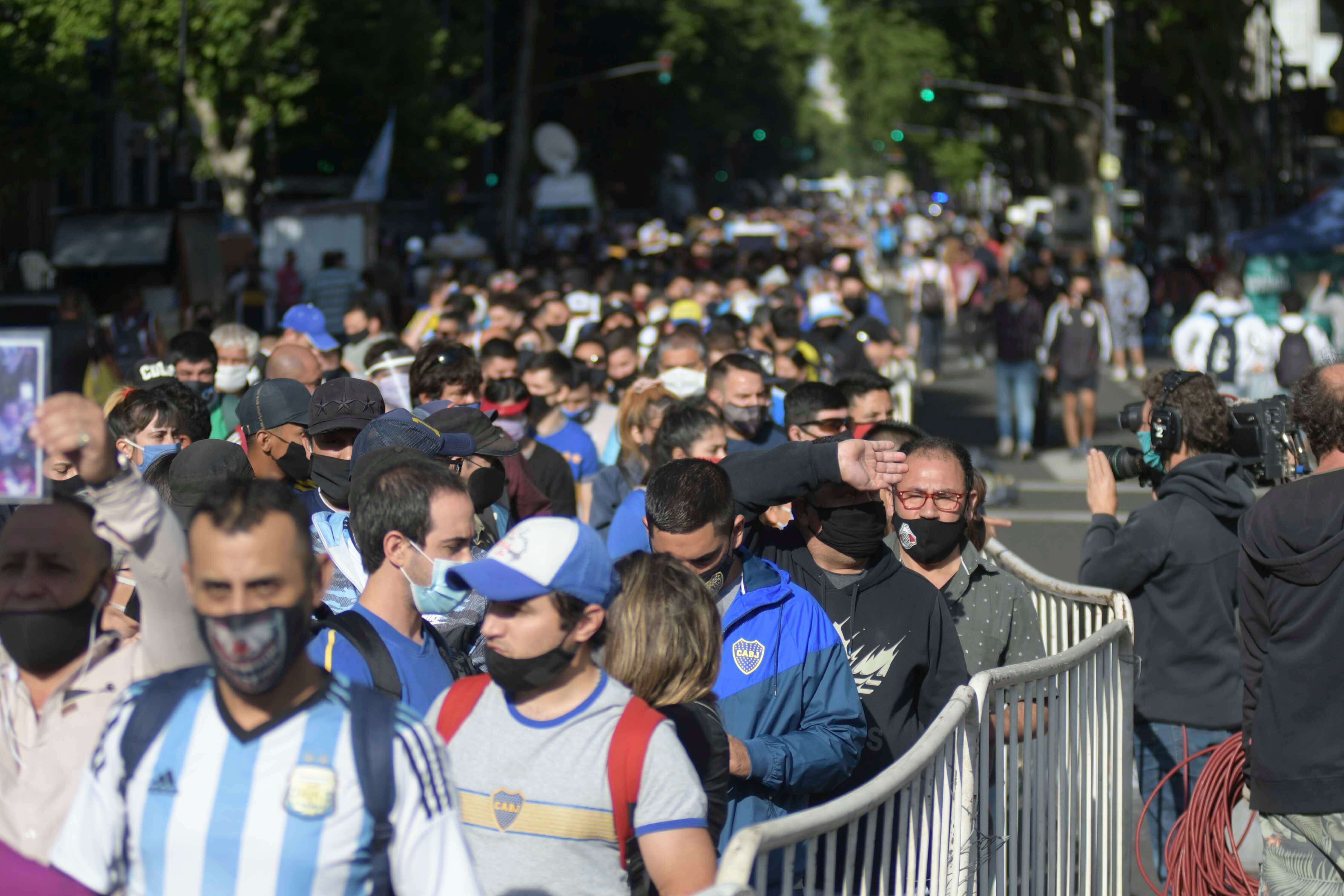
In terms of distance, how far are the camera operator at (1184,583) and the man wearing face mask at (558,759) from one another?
2.90 metres

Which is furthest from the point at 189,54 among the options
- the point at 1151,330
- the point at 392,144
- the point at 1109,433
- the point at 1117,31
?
the point at 1117,31

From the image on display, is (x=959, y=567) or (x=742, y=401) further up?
(x=742, y=401)

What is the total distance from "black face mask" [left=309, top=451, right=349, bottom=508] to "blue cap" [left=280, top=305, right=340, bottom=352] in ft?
14.5

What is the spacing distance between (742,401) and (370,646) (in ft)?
13.2

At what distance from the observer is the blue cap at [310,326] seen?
9.41m

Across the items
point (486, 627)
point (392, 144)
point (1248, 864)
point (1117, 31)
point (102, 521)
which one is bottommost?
point (1248, 864)

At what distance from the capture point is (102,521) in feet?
8.59

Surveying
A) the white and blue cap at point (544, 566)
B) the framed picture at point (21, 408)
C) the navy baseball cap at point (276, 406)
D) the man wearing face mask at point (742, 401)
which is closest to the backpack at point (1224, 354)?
the man wearing face mask at point (742, 401)

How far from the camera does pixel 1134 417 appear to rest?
234 inches

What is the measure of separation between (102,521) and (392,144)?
26.9 m

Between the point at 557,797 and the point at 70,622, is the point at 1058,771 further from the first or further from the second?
the point at 70,622

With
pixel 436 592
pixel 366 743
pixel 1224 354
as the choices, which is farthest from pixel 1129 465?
pixel 1224 354

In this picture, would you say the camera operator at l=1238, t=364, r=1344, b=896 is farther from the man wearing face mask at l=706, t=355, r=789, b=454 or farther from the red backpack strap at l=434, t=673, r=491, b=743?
the man wearing face mask at l=706, t=355, r=789, b=454

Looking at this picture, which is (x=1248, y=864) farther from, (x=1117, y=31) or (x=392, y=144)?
(x=1117, y=31)
